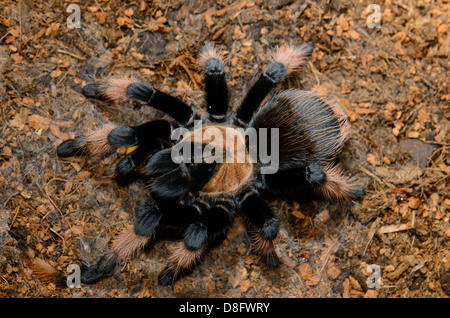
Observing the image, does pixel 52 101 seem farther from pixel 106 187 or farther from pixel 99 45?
pixel 106 187

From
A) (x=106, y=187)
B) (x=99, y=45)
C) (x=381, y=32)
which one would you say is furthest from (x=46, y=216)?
(x=381, y=32)

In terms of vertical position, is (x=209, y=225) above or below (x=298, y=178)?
below

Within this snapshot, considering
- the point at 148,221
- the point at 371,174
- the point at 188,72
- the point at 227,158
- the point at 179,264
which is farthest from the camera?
the point at 188,72

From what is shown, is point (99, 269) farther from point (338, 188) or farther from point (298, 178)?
point (338, 188)

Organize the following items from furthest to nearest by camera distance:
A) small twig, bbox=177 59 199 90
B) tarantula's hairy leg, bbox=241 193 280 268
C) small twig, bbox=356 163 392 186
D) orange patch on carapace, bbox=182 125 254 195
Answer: small twig, bbox=177 59 199 90
small twig, bbox=356 163 392 186
orange patch on carapace, bbox=182 125 254 195
tarantula's hairy leg, bbox=241 193 280 268

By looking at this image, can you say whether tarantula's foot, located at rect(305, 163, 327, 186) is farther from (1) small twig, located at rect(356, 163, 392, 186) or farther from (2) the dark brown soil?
(1) small twig, located at rect(356, 163, 392, 186)

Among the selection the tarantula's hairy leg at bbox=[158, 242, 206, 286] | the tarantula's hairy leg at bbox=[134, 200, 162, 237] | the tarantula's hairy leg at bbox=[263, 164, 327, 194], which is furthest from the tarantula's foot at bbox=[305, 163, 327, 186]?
the tarantula's hairy leg at bbox=[134, 200, 162, 237]

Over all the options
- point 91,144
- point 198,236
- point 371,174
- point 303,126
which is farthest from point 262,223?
point 91,144
